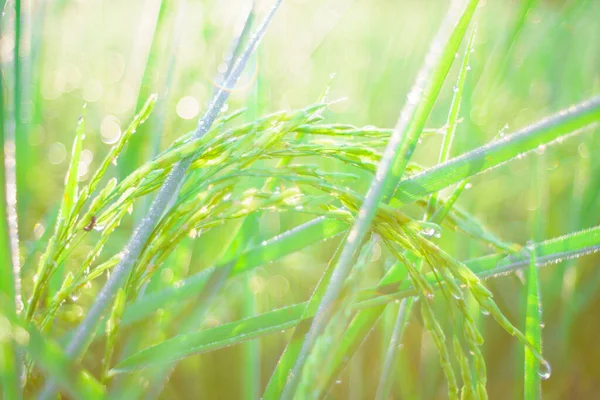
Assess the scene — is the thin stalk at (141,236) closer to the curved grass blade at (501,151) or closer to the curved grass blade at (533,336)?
the curved grass blade at (501,151)

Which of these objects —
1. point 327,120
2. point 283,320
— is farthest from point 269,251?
point 327,120

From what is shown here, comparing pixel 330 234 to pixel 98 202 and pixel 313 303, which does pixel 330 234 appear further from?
pixel 98 202

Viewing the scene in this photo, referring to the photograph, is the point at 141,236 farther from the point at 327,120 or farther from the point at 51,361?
the point at 327,120

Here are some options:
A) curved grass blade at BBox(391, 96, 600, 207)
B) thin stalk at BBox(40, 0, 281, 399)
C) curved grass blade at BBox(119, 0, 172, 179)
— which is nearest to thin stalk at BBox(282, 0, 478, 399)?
curved grass blade at BBox(391, 96, 600, 207)

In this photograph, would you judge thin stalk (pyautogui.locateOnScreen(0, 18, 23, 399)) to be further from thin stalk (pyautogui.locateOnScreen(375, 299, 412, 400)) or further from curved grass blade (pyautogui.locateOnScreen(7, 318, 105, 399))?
thin stalk (pyautogui.locateOnScreen(375, 299, 412, 400))

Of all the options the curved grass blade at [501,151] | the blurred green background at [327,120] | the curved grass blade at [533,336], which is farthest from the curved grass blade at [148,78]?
the curved grass blade at [533,336]

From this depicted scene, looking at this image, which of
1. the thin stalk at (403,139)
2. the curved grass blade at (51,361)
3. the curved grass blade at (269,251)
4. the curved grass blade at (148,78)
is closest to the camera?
the curved grass blade at (51,361)
